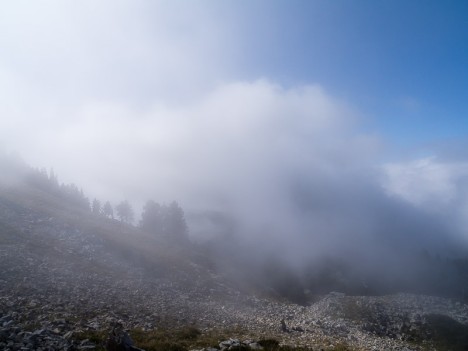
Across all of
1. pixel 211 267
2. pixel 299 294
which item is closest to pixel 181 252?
pixel 211 267

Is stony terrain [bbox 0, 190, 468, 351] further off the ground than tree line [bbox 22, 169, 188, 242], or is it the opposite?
tree line [bbox 22, 169, 188, 242]

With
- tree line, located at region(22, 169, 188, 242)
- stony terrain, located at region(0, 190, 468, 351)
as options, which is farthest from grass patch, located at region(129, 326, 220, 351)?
tree line, located at region(22, 169, 188, 242)

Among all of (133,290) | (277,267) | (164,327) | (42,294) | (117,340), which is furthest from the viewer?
(277,267)

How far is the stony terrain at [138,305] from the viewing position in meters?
26.5

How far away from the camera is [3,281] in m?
33.4

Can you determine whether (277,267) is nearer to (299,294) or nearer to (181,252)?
(299,294)

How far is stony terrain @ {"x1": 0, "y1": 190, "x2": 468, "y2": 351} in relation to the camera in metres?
26.5

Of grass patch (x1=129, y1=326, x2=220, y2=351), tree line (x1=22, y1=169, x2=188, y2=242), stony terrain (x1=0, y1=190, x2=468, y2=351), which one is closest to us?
grass patch (x1=129, y1=326, x2=220, y2=351)

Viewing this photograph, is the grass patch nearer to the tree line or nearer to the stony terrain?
→ the stony terrain

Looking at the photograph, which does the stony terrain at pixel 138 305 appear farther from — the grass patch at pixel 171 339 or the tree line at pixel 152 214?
the tree line at pixel 152 214

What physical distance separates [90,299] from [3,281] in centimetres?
933

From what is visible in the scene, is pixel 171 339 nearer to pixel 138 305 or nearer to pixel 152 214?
pixel 138 305

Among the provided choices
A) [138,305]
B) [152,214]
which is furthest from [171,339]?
[152,214]

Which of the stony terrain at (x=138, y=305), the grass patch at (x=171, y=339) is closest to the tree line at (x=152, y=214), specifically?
the stony terrain at (x=138, y=305)
